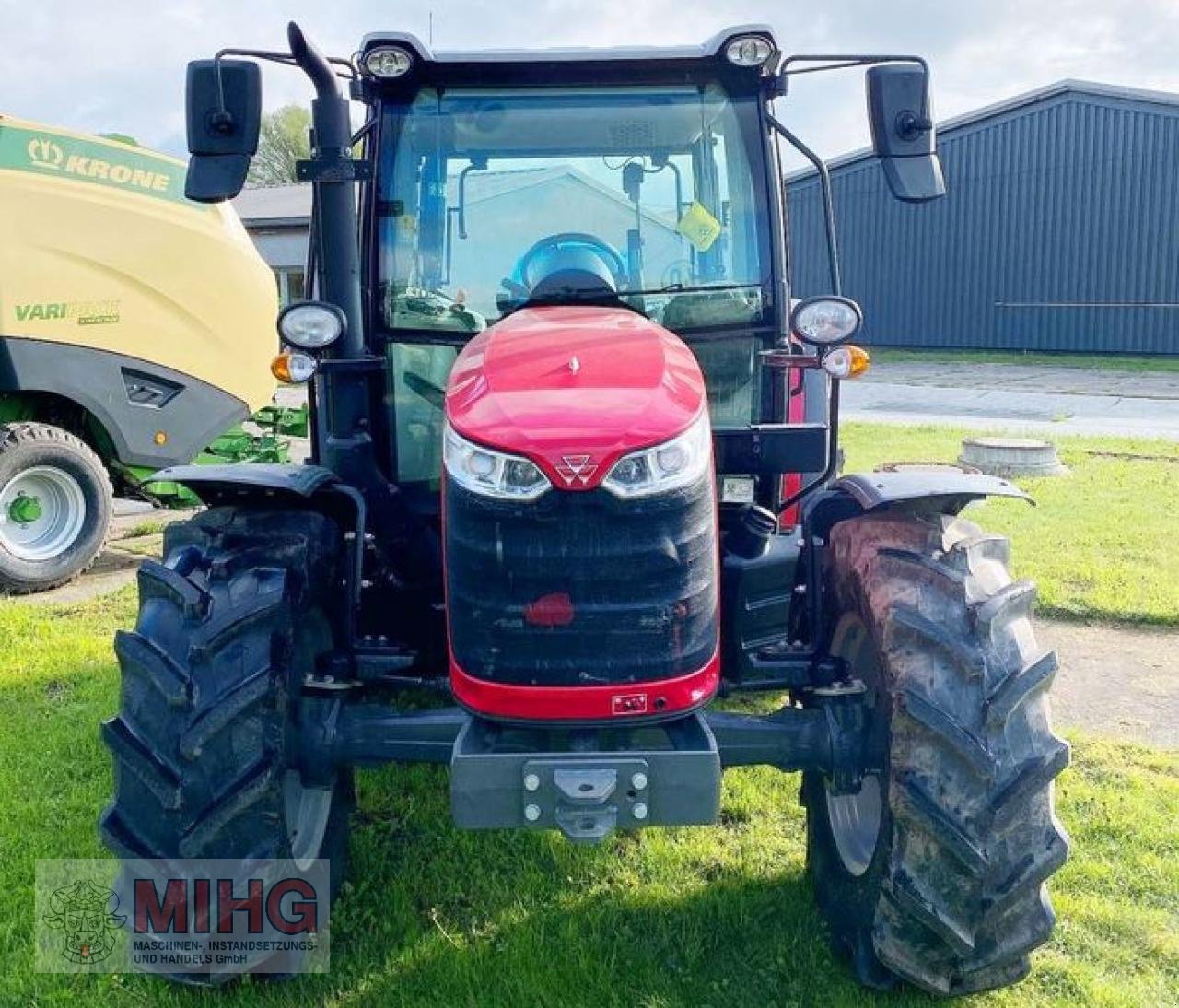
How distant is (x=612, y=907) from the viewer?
329 centimetres

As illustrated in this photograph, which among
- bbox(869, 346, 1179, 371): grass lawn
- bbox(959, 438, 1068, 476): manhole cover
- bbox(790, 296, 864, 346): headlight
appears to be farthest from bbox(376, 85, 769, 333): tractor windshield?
bbox(869, 346, 1179, 371): grass lawn

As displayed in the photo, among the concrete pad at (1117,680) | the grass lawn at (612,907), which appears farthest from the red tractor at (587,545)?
the concrete pad at (1117,680)

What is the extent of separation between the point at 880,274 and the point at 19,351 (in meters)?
22.4

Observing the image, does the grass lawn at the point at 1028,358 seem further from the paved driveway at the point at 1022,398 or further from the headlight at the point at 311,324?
the headlight at the point at 311,324

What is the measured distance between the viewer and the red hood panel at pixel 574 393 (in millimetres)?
2441

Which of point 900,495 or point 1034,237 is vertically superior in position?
point 1034,237

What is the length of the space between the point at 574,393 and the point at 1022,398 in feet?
51.4

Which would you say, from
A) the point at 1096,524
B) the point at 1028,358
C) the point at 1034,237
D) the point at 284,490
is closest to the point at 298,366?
the point at 284,490

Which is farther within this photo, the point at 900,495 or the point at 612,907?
the point at 612,907

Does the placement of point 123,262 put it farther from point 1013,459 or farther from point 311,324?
point 1013,459

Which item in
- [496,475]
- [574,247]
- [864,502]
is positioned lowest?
[864,502]

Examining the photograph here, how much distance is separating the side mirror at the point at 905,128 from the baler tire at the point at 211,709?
1.89 m

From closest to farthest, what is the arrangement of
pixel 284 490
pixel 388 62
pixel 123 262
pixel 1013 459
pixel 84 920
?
pixel 284 490 → pixel 84 920 → pixel 388 62 → pixel 123 262 → pixel 1013 459

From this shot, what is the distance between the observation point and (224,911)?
2771mm
